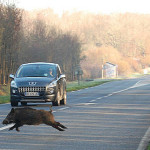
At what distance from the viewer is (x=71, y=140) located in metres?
9.61

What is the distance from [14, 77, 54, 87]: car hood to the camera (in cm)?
1902

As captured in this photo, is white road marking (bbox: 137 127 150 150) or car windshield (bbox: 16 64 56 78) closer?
white road marking (bbox: 137 127 150 150)

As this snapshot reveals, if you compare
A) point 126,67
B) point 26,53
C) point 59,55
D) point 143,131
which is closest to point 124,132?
point 143,131

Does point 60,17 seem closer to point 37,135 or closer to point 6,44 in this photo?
point 6,44

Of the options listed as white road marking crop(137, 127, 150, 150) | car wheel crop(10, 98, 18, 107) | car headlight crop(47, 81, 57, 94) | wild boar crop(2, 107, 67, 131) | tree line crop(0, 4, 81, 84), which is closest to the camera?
white road marking crop(137, 127, 150, 150)

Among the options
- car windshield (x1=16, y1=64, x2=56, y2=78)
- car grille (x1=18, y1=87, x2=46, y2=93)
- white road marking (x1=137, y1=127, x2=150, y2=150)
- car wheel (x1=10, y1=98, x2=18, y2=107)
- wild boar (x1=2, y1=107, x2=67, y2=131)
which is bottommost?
car wheel (x1=10, y1=98, x2=18, y2=107)

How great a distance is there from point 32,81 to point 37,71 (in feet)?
4.30

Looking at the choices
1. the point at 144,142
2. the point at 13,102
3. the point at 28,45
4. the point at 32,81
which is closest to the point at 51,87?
the point at 32,81

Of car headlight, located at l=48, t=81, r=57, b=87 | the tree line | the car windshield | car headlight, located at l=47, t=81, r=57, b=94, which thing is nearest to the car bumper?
car headlight, located at l=47, t=81, r=57, b=94

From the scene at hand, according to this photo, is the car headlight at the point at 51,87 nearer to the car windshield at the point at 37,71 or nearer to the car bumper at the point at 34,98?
the car bumper at the point at 34,98

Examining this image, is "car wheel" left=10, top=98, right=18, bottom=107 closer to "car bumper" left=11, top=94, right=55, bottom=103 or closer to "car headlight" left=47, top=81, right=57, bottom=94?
"car bumper" left=11, top=94, right=55, bottom=103

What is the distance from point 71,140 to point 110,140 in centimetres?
76

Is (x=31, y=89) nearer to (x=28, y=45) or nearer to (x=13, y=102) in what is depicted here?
(x=13, y=102)

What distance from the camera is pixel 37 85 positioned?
1900 centimetres
